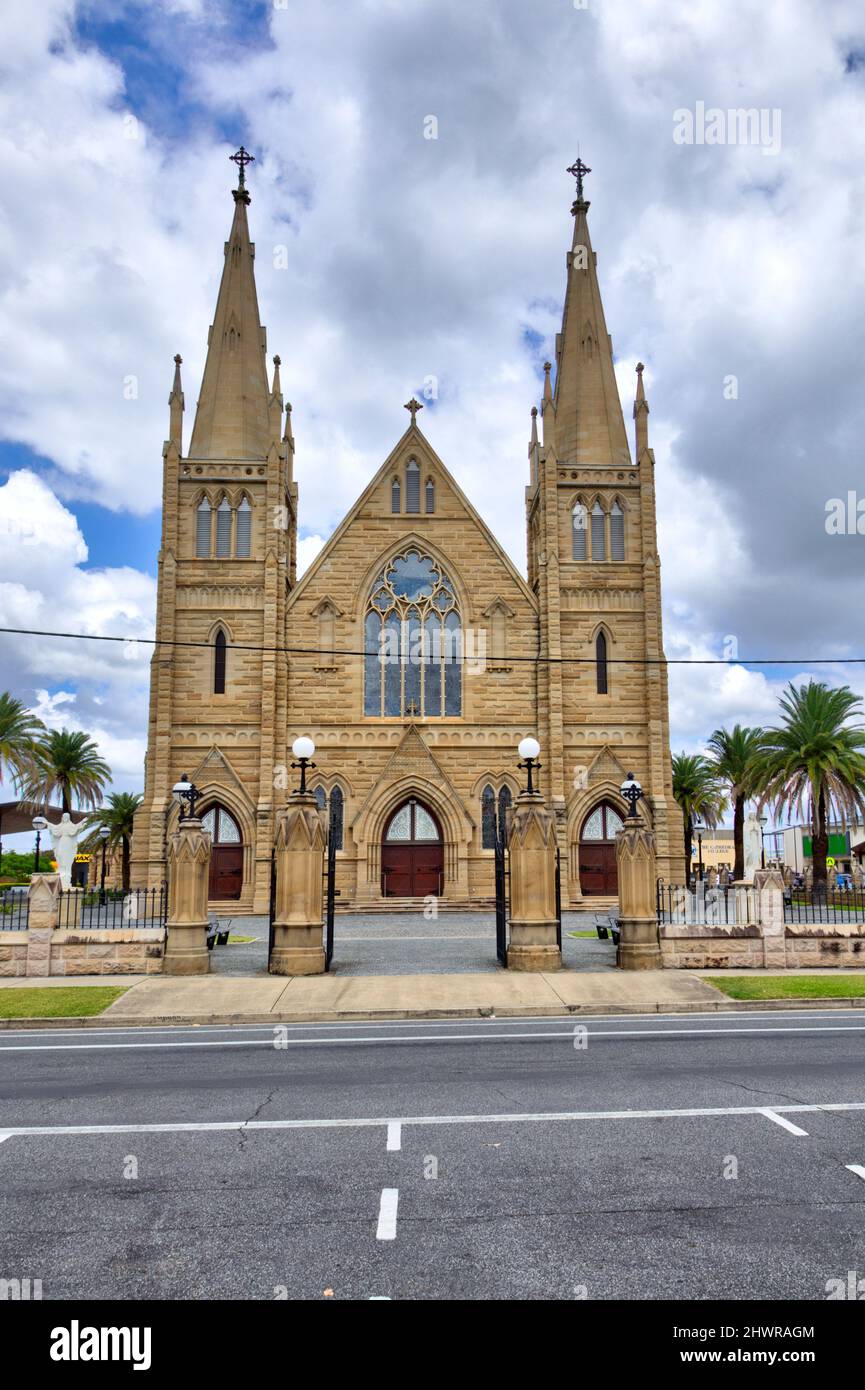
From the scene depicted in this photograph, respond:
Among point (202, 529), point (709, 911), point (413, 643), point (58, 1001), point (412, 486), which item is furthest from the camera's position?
point (412, 486)

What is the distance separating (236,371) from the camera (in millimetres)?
40562

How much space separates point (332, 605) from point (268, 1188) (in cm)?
3162

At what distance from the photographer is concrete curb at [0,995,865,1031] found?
46.2ft

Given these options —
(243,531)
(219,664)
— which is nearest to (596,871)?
(219,664)

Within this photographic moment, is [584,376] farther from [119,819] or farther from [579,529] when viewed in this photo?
[119,819]

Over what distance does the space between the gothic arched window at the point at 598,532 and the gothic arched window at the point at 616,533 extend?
0.27m

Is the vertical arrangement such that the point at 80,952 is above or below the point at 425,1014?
above

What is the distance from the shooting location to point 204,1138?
26.0ft

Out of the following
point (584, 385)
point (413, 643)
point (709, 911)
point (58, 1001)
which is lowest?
point (58, 1001)

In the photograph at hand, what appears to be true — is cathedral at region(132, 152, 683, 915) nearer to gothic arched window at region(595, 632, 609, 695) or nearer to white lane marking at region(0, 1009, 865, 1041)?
gothic arched window at region(595, 632, 609, 695)

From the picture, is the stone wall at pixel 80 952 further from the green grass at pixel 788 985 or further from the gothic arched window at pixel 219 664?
the gothic arched window at pixel 219 664

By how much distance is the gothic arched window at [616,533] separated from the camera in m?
38.6

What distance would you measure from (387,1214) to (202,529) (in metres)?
34.3

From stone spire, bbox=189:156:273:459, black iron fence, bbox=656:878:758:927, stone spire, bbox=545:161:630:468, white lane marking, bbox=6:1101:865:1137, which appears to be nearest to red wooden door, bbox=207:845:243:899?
stone spire, bbox=189:156:273:459
